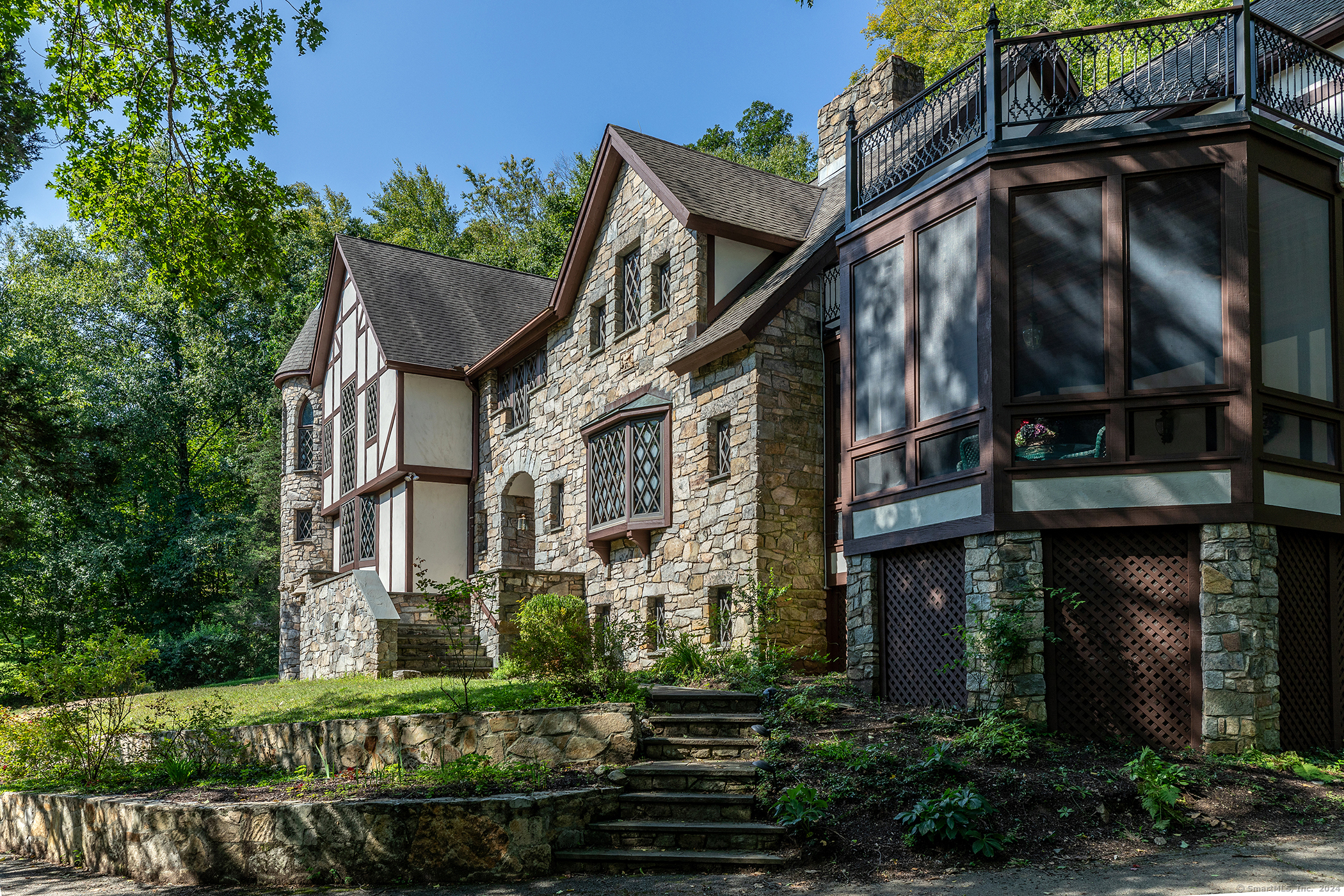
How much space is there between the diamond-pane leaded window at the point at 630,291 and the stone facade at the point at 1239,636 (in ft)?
31.3

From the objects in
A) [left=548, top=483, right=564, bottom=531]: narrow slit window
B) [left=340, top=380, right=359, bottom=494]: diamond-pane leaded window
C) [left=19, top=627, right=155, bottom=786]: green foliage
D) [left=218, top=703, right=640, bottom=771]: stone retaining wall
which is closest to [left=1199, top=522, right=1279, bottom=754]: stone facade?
[left=218, top=703, right=640, bottom=771]: stone retaining wall

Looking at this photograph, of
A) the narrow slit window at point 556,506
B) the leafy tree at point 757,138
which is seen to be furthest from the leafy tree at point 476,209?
the narrow slit window at point 556,506

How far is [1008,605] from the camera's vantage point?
9094 mm

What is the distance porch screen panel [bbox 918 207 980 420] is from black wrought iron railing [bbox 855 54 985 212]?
0.90m

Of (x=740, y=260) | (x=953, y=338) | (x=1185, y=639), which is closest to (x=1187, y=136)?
(x=953, y=338)

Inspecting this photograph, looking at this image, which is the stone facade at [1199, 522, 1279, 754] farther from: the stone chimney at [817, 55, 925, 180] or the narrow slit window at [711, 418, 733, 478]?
the stone chimney at [817, 55, 925, 180]

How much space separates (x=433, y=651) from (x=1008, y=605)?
10.6 meters

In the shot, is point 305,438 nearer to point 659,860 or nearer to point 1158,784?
point 659,860

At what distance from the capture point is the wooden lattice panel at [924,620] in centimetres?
972

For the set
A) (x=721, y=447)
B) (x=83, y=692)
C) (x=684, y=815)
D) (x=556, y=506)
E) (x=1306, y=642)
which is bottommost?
(x=684, y=815)

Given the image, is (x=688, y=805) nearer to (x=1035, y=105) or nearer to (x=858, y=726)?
(x=858, y=726)

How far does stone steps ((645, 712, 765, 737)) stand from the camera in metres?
8.79

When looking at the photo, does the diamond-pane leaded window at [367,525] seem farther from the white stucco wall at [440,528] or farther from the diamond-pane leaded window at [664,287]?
the diamond-pane leaded window at [664,287]

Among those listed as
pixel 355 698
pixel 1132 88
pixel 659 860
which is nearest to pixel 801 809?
pixel 659 860
